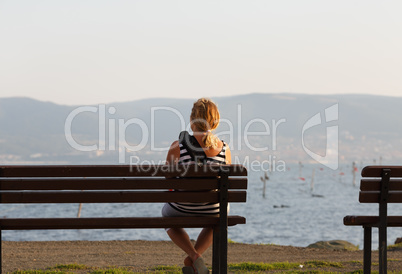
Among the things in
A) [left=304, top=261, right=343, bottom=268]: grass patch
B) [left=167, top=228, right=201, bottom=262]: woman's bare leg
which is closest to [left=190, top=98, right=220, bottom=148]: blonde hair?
[left=167, top=228, right=201, bottom=262]: woman's bare leg

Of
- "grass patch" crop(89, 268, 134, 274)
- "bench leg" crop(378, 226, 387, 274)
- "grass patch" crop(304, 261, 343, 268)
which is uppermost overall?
"bench leg" crop(378, 226, 387, 274)

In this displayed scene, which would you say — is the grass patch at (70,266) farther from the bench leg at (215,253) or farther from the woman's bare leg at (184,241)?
the bench leg at (215,253)

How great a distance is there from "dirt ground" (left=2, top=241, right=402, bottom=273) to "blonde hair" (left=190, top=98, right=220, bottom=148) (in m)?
2.56

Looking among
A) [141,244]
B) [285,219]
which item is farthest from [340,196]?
[141,244]

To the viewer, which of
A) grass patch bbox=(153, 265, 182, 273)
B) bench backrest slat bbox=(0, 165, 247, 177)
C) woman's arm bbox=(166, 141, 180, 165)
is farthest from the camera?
grass patch bbox=(153, 265, 182, 273)

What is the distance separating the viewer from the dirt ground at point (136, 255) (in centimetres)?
795

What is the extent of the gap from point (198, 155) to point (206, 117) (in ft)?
1.05

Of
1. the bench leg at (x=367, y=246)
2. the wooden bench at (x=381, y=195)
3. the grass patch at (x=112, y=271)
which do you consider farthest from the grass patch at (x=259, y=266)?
the wooden bench at (x=381, y=195)

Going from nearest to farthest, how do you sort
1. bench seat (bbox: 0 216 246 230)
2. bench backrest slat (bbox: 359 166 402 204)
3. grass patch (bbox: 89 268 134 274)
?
bench seat (bbox: 0 216 246 230) → bench backrest slat (bbox: 359 166 402 204) → grass patch (bbox: 89 268 134 274)

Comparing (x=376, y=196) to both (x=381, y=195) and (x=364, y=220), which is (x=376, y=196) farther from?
(x=364, y=220)

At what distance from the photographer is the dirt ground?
7.95 meters

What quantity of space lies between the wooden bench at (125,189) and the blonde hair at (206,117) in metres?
0.31

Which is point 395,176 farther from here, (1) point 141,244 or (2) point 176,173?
(1) point 141,244

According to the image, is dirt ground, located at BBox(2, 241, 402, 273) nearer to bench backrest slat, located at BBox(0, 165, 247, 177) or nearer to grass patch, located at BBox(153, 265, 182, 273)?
grass patch, located at BBox(153, 265, 182, 273)
